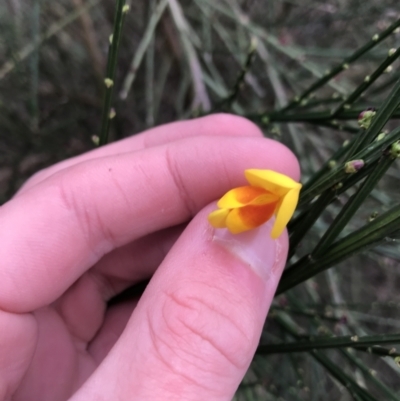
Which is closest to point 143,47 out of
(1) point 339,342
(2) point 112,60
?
(2) point 112,60

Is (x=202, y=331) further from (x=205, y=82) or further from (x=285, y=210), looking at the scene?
(x=205, y=82)

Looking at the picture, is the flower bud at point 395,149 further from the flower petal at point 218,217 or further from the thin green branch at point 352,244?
the flower petal at point 218,217

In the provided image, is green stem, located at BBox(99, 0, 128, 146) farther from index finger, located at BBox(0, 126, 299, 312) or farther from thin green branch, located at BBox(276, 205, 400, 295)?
thin green branch, located at BBox(276, 205, 400, 295)

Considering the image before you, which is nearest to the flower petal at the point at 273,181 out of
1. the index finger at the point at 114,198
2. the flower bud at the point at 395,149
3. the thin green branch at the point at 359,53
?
the flower bud at the point at 395,149

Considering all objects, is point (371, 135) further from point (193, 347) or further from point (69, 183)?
point (69, 183)

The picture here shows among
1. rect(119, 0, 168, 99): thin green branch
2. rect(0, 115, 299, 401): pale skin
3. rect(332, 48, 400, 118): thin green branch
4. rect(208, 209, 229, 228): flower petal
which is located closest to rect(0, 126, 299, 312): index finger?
rect(0, 115, 299, 401): pale skin

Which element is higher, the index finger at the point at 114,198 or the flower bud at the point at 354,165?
the flower bud at the point at 354,165

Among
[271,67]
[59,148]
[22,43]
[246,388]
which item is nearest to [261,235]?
[246,388]
